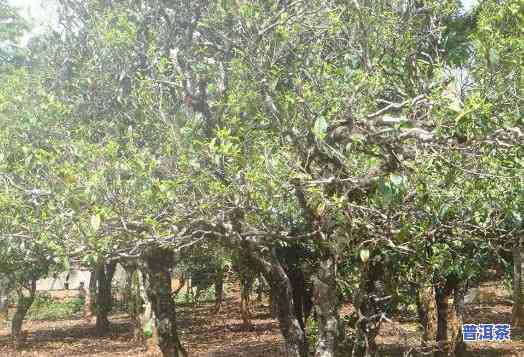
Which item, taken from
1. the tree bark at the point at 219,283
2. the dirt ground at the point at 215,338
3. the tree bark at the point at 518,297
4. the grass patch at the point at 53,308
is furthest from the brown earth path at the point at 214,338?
the grass patch at the point at 53,308

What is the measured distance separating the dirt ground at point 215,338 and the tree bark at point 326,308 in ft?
17.2

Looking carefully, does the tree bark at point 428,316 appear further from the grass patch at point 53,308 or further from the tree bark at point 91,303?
the grass patch at point 53,308

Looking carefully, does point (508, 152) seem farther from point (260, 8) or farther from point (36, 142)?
point (36, 142)

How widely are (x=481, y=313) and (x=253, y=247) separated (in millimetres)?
17376

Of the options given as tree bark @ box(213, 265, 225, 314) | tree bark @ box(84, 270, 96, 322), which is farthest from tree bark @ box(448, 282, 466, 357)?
tree bark @ box(84, 270, 96, 322)

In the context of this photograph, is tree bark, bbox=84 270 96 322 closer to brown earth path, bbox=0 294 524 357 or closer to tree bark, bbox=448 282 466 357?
brown earth path, bbox=0 294 524 357

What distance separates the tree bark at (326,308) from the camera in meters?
8.20

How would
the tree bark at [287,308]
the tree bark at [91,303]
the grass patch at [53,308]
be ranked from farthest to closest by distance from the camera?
the grass patch at [53,308] → the tree bark at [91,303] → the tree bark at [287,308]

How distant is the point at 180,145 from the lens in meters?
7.44

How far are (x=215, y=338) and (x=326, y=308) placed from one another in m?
13.1

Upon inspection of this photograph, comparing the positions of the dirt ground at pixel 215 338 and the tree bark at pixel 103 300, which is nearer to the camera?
the dirt ground at pixel 215 338

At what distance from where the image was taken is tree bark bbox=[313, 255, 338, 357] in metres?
Result: 8.20

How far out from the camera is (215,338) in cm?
2059

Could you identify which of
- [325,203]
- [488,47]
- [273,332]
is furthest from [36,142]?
[273,332]
